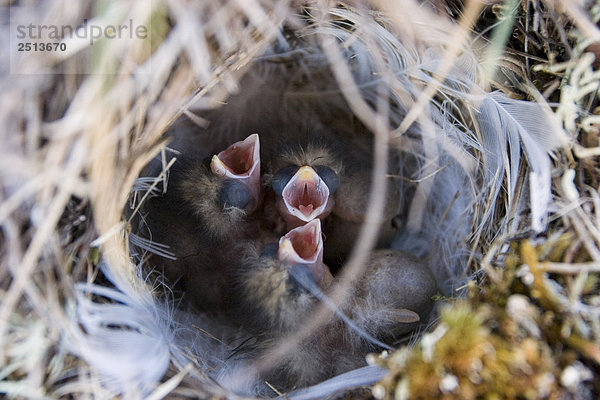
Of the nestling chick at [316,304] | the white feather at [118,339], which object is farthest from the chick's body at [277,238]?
the white feather at [118,339]

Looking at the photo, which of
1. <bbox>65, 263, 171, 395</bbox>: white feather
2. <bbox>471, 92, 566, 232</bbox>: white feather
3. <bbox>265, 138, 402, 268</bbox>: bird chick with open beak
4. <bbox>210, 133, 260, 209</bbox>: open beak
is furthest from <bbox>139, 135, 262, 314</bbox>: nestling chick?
<bbox>471, 92, 566, 232</bbox>: white feather

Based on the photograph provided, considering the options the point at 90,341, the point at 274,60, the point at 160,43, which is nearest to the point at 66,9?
the point at 160,43

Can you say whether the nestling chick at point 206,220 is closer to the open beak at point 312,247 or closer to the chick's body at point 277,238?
the chick's body at point 277,238

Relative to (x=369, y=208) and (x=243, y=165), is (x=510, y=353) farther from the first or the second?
(x=243, y=165)

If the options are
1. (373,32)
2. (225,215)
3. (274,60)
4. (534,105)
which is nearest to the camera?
(534,105)

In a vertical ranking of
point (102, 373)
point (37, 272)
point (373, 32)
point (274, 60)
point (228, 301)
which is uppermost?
point (373, 32)

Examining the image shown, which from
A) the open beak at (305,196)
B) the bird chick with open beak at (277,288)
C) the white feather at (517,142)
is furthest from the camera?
the open beak at (305,196)

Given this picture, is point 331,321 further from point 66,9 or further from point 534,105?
point 66,9
